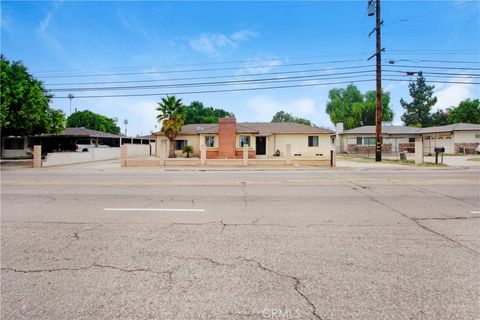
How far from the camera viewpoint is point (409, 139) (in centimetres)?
4662

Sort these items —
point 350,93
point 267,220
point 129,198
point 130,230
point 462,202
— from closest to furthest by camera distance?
1. point 130,230
2. point 267,220
3. point 462,202
4. point 129,198
5. point 350,93

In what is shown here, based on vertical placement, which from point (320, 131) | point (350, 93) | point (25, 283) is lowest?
point (25, 283)

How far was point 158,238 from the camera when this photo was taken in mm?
5113

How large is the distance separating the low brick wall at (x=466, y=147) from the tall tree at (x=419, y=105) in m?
47.3

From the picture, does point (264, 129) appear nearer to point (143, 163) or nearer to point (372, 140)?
point (372, 140)

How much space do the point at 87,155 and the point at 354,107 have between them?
5587cm

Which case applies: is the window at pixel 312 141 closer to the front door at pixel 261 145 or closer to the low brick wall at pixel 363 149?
the front door at pixel 261 145

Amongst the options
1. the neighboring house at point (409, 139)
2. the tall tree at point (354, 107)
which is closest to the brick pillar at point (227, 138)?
the neighboring house at point (409, 139)

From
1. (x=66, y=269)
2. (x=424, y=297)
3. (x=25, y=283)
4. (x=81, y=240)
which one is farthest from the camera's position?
(x=81, y=240)

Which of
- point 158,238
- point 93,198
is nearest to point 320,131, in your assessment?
point 93,198

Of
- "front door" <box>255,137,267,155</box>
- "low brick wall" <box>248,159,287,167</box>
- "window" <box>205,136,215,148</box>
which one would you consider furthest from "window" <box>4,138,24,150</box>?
"low brick wall" <box>248,159,287,167</box>

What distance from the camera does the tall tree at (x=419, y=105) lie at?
85.6 meters

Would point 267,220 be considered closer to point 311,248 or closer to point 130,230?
point 311,248

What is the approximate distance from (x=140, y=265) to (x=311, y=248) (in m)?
2.62
